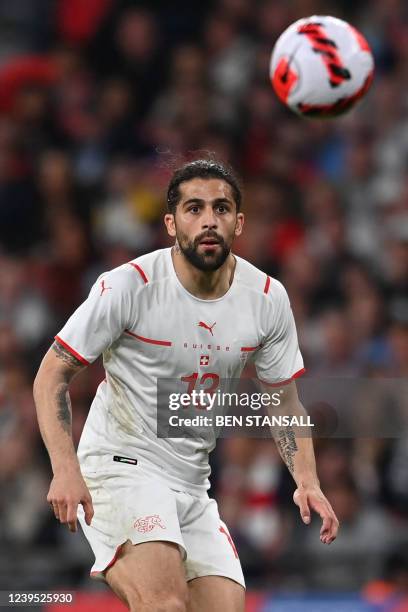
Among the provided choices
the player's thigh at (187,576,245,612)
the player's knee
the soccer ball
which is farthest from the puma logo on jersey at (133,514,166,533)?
the soccer ball

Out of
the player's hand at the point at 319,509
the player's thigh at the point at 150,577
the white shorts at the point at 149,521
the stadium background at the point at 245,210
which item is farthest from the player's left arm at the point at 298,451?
the stadium background at the point at 245,210

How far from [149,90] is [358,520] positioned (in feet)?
14.8

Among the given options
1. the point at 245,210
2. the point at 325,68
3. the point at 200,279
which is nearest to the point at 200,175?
the point at 200,279

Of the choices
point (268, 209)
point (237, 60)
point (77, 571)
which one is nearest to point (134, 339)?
point (77, 571)

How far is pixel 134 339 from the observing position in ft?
15.6

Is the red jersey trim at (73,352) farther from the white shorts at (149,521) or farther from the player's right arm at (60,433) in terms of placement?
the white shorts at (149,521)

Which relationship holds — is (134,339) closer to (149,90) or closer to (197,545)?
(197,545)

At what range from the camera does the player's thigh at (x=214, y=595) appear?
4668 mm

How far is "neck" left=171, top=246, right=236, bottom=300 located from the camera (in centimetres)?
484

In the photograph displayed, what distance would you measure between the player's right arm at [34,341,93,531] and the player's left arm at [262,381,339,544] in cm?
93

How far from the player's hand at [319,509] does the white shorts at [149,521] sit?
0.39 metres

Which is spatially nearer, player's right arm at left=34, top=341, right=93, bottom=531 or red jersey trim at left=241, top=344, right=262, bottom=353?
player's right arm at left=34, top=341, right=93, bottom=531

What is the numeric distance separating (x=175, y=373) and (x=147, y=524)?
65 centimetres

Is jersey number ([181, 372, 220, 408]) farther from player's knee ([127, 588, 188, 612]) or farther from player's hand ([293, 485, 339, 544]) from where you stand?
player's knee ([127, 588, 188, 612])
